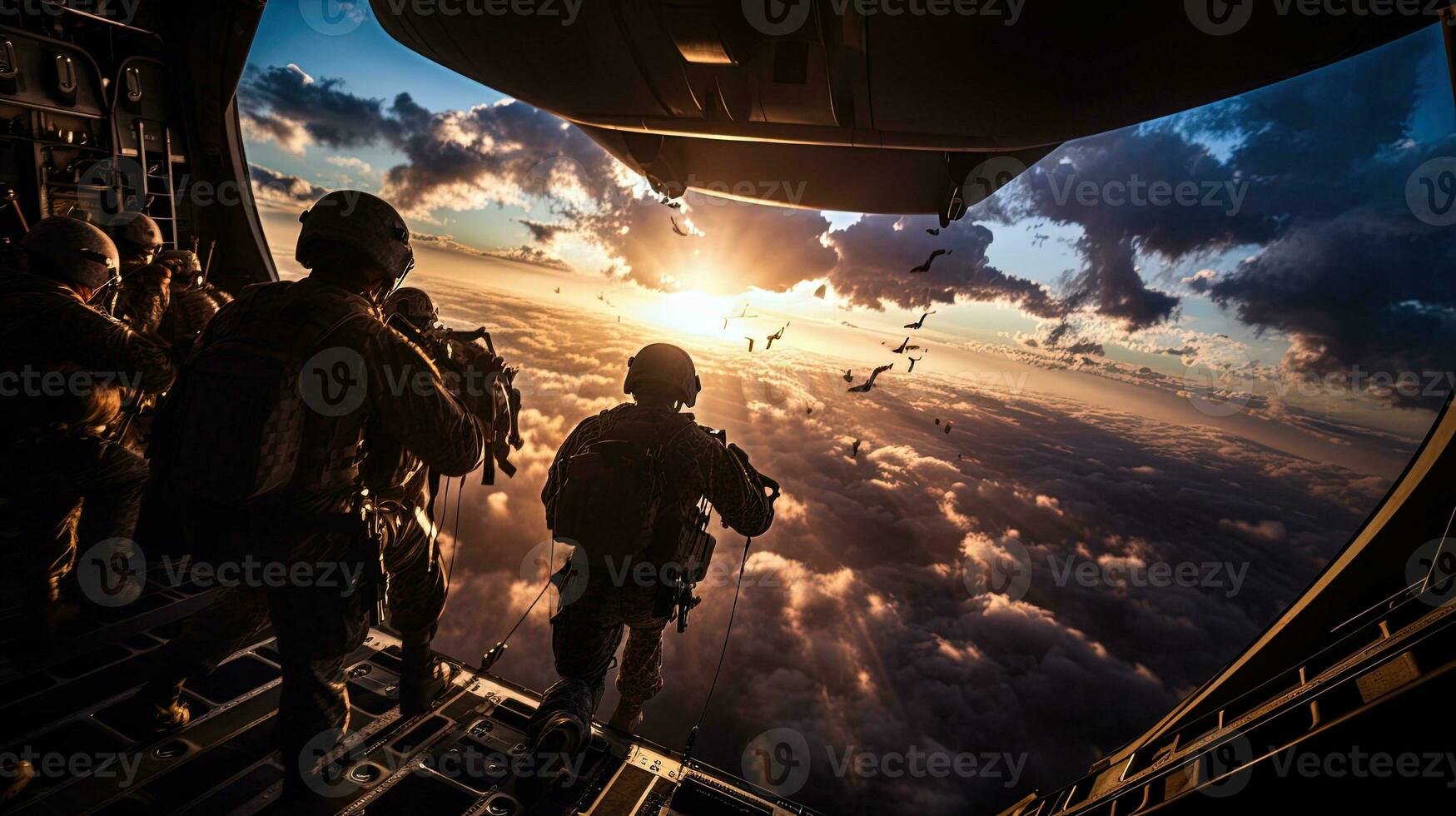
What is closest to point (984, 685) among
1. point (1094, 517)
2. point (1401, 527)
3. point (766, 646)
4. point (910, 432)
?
point (766, 646)

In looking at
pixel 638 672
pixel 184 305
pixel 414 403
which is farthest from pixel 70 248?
pixel 638 672

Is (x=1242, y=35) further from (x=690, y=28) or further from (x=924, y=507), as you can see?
(x=924, y=507)

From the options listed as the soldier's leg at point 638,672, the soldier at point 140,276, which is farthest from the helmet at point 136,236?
the soldier's leg at point 638,672

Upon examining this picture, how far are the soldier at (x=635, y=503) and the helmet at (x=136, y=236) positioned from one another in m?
4.74

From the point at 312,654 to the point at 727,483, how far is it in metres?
2.20

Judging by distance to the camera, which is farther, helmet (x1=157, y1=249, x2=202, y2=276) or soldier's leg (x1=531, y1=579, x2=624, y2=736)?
helmet (x1=157, y1=249, x2=202, y2=276)

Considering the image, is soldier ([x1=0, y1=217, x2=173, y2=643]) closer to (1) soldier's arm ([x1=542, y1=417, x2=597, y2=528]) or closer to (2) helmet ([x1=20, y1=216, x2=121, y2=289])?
(2) helmet ([x1=20, y1=216, x2=121, y2=289])

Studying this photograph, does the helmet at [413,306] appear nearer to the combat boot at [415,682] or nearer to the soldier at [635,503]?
the soldier at [635,503]

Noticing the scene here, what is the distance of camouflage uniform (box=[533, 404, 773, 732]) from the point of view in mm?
2980

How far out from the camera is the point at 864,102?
1730 millimetres

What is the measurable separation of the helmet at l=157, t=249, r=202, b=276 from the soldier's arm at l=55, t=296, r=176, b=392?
2002mm

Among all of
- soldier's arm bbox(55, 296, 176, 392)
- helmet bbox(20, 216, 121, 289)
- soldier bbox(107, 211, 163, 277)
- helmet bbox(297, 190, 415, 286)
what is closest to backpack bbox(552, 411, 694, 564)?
helmet bbox(297, 190, 415, 286)

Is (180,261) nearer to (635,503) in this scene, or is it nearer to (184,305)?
(184,305)

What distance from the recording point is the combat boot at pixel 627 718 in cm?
342
